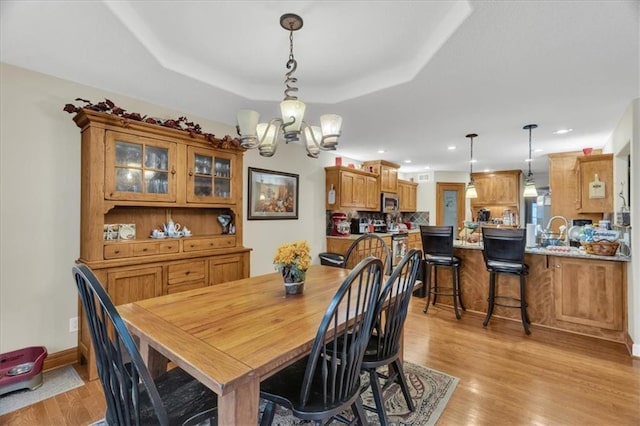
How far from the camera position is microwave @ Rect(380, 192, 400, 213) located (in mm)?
6129

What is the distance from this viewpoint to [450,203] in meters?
7.53

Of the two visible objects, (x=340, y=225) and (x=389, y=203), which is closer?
(x=340, y=225)

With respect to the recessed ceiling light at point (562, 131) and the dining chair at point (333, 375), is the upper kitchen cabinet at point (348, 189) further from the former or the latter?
the dining chair at point (333, 375)

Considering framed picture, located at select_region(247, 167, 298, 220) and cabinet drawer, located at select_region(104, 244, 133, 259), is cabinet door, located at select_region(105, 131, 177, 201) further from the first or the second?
framed picture, located at select_region(247, 167, 298, 220)

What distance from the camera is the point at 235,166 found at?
3.31 metres

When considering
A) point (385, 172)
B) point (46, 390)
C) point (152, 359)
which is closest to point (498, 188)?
point (385, 172)

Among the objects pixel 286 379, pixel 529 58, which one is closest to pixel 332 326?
pixel 286 379

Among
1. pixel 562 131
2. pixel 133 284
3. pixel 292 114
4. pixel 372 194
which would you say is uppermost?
pixel 562 131

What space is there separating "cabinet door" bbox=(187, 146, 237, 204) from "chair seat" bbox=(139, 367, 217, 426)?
189cm

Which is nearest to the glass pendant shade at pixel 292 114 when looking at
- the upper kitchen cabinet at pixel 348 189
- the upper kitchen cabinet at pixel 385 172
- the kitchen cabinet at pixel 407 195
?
the upper kitchen cabinet at pixel 348 189

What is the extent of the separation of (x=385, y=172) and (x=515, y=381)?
4384 mm

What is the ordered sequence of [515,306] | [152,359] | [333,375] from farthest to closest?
[515,306], [152,359], [333,375]

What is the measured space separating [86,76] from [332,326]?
280 cm

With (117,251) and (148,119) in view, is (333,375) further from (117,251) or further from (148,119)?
(148,119)
